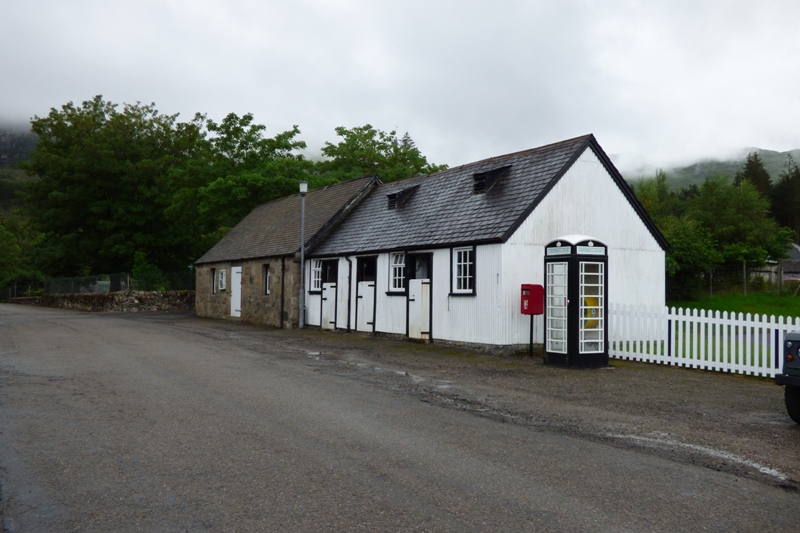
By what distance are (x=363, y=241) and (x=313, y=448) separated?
1630cm

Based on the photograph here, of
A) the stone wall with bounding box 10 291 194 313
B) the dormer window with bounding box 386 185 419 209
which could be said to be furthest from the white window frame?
the stone wall with bounding box 10 291 194 313

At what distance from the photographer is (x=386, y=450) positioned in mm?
6664

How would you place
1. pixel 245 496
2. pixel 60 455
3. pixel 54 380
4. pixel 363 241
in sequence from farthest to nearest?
pixel 363 241, pixel 54 380, pixel 60 455, pixel 245 496

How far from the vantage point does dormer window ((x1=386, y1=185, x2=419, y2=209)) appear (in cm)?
2340

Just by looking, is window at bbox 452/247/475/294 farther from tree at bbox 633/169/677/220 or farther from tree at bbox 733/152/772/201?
tree at bbox 733/152/772/201

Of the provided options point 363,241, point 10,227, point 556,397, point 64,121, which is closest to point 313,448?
point 556,397

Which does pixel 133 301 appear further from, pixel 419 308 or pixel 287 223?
pixel 419 308

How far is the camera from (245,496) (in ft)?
17.1

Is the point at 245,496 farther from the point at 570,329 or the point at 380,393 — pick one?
the point at 570,329

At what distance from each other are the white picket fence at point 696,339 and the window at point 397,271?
646 cm

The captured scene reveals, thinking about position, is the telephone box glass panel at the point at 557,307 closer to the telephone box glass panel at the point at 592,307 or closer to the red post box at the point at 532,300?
the telephone box glass panel at the point at 592,307

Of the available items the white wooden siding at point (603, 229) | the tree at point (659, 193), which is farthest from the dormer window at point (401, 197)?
the tree at point (659, 193)

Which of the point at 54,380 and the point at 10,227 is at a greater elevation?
the point at 10,227

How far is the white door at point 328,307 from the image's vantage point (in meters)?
23.8
